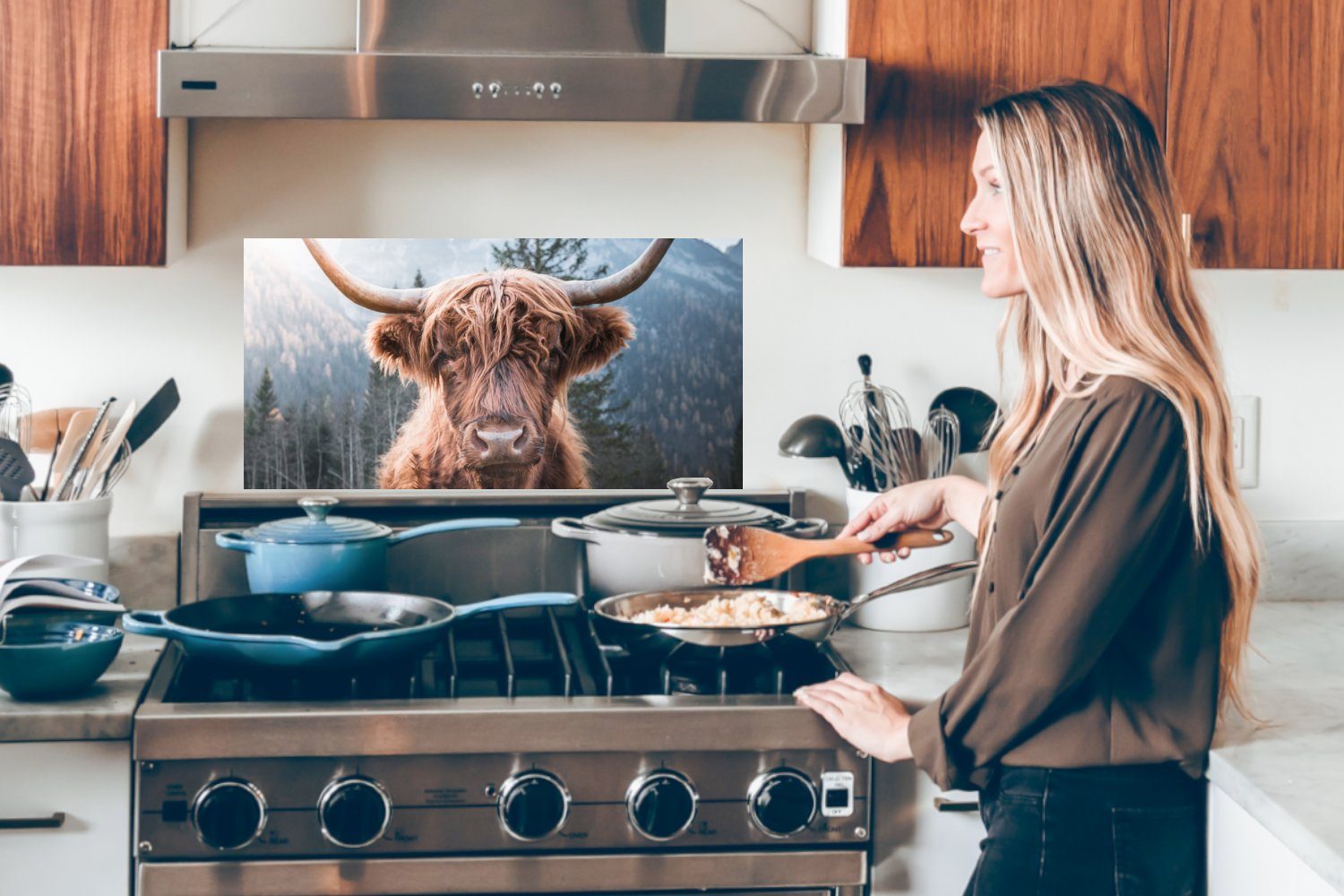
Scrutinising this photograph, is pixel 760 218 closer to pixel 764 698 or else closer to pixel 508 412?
pixel 508 412

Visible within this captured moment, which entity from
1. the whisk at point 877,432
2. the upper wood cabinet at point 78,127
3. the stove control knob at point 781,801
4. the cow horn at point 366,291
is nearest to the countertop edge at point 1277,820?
the stove control knob at point 781,801

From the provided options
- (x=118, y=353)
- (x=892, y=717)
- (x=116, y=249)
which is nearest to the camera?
(x=892, y=717)

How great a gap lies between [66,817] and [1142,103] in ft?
5.42

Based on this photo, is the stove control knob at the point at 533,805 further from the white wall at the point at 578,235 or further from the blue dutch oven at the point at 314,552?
the white wall at the point at 578,235

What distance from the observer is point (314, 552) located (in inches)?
74.8

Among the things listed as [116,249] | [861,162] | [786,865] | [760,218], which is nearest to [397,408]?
[116,249]

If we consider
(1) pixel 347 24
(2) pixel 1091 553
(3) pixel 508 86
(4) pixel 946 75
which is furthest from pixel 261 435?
(2) pixel 1091 553

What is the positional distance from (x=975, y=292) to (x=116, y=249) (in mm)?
1346

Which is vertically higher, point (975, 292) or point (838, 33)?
point (838, 33)

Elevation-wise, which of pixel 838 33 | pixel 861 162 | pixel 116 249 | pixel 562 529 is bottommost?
pixel 562 529

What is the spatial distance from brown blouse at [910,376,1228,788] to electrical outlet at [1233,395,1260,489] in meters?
1.00

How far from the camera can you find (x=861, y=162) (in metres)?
1.90

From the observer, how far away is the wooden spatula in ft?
5.82

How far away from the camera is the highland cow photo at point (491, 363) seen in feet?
7.22
